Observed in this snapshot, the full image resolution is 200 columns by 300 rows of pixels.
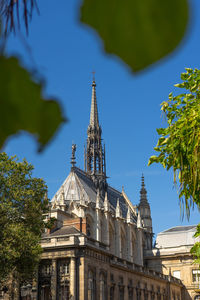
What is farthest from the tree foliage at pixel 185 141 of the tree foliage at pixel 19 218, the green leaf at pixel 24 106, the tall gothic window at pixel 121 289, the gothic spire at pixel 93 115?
the gothic spire at pixel 93 115

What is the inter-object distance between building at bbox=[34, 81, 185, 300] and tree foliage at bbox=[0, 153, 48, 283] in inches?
249

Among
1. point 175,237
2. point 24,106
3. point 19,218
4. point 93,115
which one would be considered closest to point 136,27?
point 24,106

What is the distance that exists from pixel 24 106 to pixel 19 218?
2773 centimetres

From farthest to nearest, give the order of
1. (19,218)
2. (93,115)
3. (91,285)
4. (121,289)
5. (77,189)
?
1. (93,115)
2. (77,189)
3. (121,289)
4. (91,285)
5. (19,218)

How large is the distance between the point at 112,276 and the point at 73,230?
634 cm

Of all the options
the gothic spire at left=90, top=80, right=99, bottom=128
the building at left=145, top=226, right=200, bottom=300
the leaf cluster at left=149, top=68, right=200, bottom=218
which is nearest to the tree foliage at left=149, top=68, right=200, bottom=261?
the leaf cluster at left=149, top=68, right=200, bottom=218

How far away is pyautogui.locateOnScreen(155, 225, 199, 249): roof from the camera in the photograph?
74.9 meters

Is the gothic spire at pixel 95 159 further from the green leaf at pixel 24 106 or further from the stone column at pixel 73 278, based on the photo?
the green leaf at pixel 24 106

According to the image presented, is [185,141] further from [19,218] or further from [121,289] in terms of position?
[121,289]

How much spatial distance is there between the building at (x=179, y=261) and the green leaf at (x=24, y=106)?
6373 cm

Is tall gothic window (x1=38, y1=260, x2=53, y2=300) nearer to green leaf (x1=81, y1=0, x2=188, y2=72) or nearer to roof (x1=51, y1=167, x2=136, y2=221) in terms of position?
roof (x1=51, y1=167, x2=136, y2=221)

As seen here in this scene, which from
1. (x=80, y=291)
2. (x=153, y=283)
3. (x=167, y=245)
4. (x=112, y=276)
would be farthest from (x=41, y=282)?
(x=167, y=245)

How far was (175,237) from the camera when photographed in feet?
254

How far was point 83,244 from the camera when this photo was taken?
34.4m
